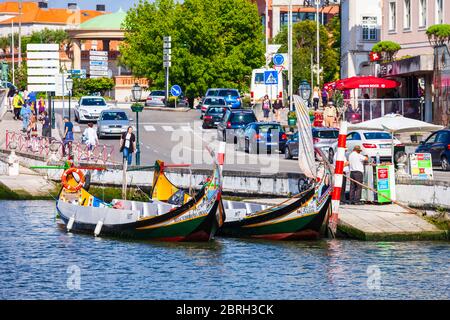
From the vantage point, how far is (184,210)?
3859 cm

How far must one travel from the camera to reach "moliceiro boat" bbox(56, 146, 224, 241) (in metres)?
38.3

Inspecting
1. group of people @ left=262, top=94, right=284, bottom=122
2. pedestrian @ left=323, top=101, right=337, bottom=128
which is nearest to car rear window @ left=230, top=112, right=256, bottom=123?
pedestrian @ left=323, top=101, right=337, bottom=128

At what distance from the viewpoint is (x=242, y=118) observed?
233 ft

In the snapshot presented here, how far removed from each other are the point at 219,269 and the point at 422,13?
1868 inches

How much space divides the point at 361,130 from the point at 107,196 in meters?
12.6

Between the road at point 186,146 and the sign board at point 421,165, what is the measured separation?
238 inches

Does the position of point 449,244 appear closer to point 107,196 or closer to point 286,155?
point 107,196

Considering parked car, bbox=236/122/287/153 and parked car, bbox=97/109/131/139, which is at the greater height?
parked car, bbox=97/109/131/139

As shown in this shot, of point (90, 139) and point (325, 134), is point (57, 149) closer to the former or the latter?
point (90, 139)

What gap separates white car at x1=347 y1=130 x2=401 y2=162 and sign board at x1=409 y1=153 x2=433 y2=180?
1203cm

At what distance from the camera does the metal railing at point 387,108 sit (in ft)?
228

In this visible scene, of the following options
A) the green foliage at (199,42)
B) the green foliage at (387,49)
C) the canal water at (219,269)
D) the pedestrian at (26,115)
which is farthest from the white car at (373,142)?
the green foliage at (199,42)

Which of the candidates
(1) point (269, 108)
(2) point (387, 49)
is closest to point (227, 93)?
(1) point (269, 108)

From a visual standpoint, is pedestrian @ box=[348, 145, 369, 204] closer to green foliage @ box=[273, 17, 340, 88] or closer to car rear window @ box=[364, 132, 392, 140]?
car rear window @ box=[364, 132, 392, 140]
